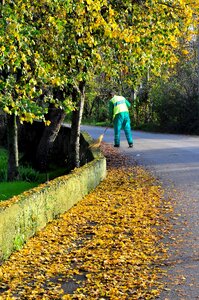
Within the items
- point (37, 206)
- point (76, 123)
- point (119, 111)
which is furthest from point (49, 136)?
point (37, 206)

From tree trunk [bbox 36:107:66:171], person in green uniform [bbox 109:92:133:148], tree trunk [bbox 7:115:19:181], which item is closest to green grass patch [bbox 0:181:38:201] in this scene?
tree trunk [bbox 7:115:19:181]

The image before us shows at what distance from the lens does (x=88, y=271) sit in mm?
6035

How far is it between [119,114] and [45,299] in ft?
45.2

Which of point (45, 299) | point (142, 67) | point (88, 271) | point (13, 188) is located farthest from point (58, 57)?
point (45, 299)

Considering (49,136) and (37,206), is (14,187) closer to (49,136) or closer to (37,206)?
(49,136)

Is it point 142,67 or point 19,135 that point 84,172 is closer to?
point 142,67

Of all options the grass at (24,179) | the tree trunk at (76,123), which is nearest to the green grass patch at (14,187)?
the grass at (24,179)

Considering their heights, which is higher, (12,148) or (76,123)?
(76,123)

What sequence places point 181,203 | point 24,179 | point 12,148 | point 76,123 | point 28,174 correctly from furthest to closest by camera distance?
point 28,174
point 24,179
point 12,148
point 76,123
point 181,203

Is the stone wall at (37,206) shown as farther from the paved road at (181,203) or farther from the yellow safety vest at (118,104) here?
the yellow safety vest at (118,104)

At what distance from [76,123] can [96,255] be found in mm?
8358

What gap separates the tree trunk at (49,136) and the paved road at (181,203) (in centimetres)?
236

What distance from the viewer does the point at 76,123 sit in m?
14.7

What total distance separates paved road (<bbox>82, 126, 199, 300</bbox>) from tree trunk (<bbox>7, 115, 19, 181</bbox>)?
3398 mm
